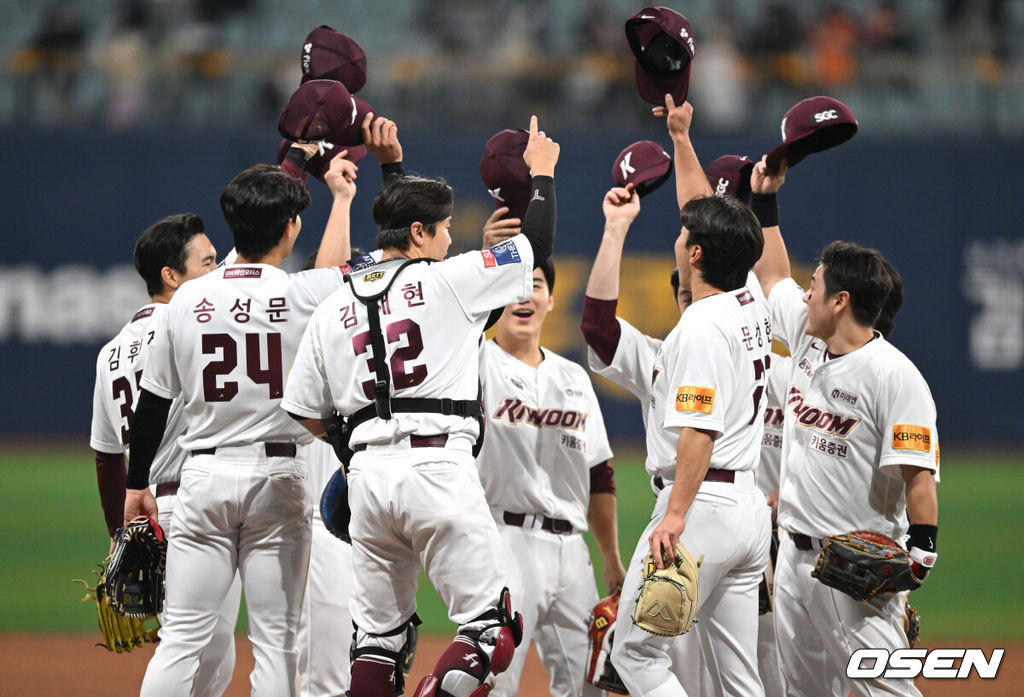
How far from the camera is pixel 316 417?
168 inches

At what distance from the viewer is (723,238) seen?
454cm

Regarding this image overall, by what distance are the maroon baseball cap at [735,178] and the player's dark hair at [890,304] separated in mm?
917

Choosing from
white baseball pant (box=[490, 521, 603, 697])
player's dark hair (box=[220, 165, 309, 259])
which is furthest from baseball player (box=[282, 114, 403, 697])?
white baseball pant (box=[490, 521, 603, 697])

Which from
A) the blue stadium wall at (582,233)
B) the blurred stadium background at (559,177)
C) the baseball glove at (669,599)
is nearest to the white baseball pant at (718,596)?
the baseball glove at (669,599)

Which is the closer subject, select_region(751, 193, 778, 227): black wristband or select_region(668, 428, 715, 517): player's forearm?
select_region(668, 428, 715, 517): player's forearm

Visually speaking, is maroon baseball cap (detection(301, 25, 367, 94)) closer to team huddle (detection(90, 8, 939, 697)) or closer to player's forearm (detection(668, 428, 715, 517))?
team huddle (detection(90, 8, 939, 697))

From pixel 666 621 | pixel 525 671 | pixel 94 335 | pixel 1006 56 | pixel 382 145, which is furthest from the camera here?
pixel 1006 56

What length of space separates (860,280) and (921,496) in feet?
3.13

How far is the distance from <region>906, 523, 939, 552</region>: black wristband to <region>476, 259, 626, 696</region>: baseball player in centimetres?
131

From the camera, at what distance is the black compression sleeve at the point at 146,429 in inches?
180

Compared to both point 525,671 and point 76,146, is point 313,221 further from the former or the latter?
point 525,671

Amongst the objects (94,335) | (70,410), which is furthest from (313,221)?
(70,410)

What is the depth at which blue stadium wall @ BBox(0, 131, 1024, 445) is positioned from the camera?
582 inches

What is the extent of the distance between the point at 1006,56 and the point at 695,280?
13.2m
